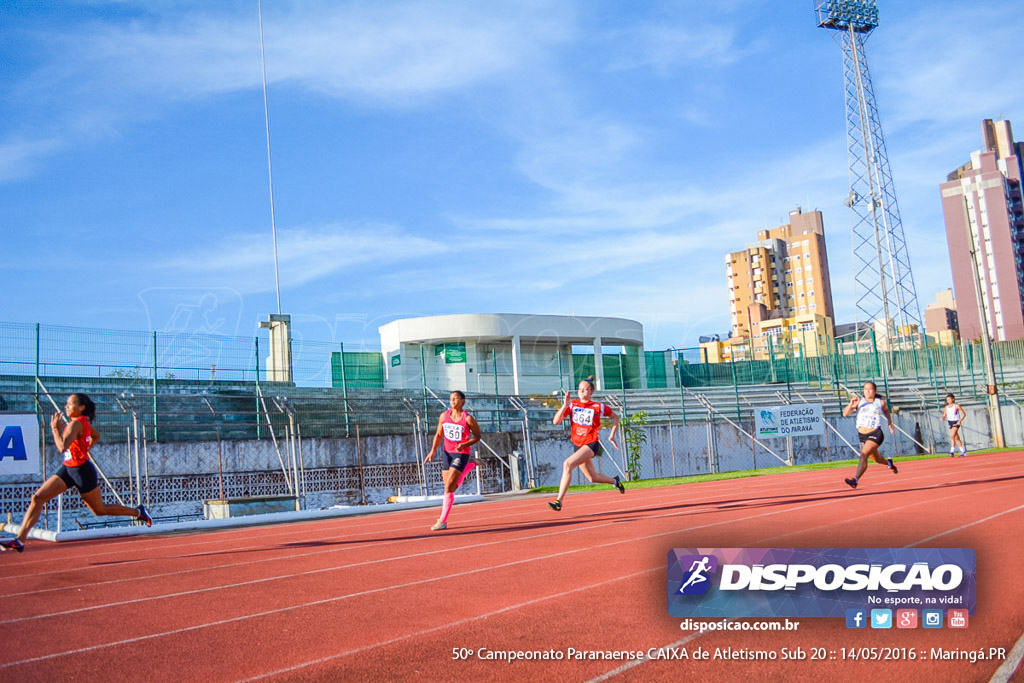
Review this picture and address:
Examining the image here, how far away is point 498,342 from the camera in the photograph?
44.3m

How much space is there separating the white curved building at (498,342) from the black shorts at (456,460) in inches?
1106

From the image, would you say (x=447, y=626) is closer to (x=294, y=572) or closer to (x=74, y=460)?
(x=294, y=572)

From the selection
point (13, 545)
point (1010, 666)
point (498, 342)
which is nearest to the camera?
point (1010, 666)

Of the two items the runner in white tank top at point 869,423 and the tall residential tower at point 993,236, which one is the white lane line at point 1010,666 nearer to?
the runner in white tank top at point 869,423

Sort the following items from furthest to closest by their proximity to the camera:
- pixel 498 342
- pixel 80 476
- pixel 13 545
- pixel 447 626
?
pixel 498 342
pixel 13 545
pixel 80 476
pixel 447 626

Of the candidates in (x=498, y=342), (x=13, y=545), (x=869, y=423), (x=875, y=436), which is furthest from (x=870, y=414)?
(x=498, y=342)

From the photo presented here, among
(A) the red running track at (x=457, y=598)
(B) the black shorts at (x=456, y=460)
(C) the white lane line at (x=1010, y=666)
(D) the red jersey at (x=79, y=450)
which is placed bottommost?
(C) the white lane line at (x=1010, y=666)

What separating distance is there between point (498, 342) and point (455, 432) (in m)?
33.1

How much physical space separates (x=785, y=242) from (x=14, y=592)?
116579 mm

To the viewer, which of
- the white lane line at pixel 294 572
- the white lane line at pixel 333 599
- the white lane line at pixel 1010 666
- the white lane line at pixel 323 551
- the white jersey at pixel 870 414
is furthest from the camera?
the white jersey at pixel 870 414

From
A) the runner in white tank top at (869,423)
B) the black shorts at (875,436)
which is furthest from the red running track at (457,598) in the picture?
the black shorts at (875,436)

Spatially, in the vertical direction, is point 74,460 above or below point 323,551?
above

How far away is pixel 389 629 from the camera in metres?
5.40

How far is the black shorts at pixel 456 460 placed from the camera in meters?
11.3
